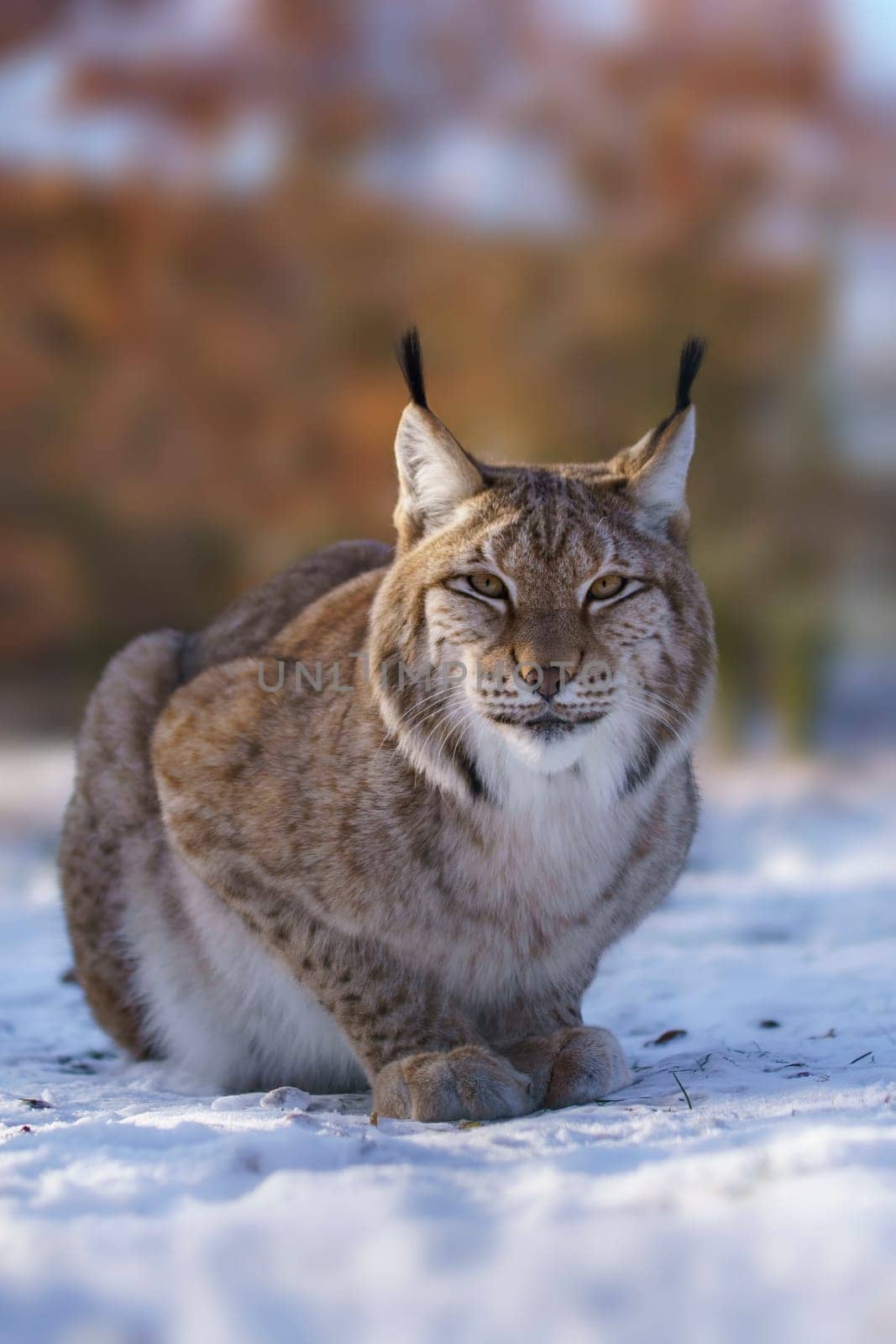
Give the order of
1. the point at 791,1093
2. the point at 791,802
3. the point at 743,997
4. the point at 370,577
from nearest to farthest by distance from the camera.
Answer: the point at 791,1093, the point at 370,577, the point at 743,997, the point at 791,802

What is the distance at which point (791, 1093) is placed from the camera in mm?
3014

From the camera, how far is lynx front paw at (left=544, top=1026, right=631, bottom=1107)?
124 inches

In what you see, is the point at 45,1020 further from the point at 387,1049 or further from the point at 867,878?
the point at 867,878

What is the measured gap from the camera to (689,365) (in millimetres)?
3500

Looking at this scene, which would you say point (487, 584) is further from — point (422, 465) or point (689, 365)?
point (689, 365)

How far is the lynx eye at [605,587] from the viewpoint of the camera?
314cm

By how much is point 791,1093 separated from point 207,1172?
1.33m

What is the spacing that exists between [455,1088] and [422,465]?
1462mm

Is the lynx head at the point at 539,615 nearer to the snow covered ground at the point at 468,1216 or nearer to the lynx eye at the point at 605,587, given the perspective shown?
the lynx eye at the point at 605,587

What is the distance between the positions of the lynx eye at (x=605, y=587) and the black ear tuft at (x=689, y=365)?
56 centimetres

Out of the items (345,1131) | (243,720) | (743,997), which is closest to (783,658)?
(743,997)

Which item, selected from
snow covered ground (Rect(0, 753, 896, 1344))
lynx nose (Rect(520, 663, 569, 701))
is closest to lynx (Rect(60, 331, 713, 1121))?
lynx nose (Rect(520, 663, 569, 701))

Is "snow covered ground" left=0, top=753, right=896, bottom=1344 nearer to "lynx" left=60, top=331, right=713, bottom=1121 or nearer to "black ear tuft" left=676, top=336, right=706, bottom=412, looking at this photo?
"lynx" left=60, top=331, right=713, bottom=1121

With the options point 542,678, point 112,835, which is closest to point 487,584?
point 542,678
